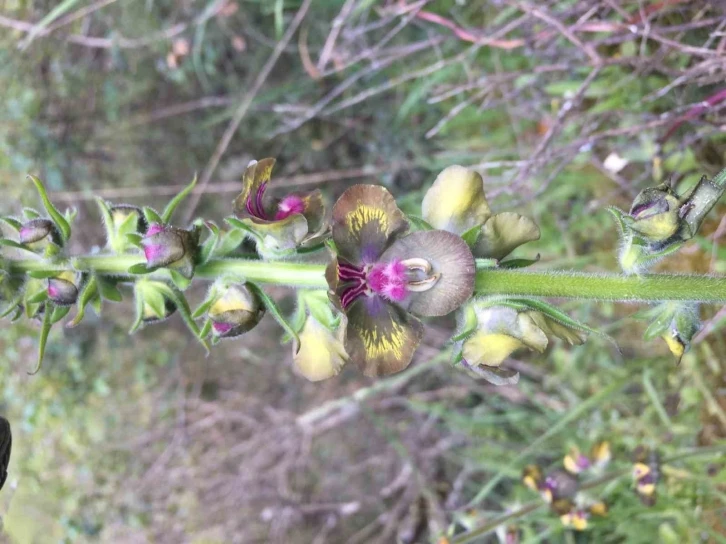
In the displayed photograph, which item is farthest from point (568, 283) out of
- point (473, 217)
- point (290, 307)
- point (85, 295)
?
point (290, 307)

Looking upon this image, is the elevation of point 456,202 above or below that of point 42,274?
above

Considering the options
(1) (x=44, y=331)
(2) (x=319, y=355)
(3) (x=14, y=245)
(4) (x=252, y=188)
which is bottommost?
(2) (x=319, y=355)

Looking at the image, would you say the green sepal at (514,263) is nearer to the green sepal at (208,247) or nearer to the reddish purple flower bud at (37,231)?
the green sepal at (208,247)

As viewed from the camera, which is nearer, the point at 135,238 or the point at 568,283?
the point at 568,283

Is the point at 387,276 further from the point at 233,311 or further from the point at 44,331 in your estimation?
the point at 44,331

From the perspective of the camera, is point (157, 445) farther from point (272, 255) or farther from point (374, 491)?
point (272, 255)

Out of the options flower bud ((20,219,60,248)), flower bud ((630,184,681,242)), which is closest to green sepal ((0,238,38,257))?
flower bud ((20,219,60,248))
